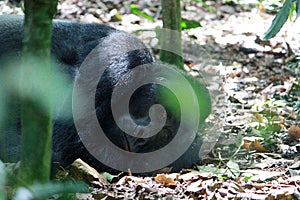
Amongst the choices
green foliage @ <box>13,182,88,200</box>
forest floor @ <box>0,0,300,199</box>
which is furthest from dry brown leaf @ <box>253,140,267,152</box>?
green foliage @ <box>13,182,88,200</box>

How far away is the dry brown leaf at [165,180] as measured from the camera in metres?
3.05

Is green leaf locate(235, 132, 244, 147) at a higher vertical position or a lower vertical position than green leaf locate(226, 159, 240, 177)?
lower

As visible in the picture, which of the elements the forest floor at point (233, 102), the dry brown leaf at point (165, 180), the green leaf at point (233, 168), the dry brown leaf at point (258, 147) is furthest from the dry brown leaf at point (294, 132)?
the dry brown leaf at point (165, 180)

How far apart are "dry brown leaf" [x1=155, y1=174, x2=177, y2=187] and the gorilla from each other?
0.29 metres

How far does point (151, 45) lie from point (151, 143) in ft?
8.82

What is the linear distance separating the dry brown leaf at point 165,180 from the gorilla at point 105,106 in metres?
0.29

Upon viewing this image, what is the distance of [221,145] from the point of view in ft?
12.9

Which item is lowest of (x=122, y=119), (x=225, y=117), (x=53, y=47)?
(x=225, y=117)

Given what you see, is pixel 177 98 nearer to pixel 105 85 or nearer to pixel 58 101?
pixel 105 85

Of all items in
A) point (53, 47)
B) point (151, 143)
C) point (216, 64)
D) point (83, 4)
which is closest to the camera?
point (151, 143)

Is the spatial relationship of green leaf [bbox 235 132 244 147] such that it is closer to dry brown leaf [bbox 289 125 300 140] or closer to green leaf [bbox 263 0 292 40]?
dry brown leaf [bbox 289 125 300 140]

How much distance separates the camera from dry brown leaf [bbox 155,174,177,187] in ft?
10.00

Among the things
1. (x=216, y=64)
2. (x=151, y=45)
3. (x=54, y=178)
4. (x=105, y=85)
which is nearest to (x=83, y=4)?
(x=151, y=45)

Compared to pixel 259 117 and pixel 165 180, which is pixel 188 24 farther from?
pixel 165 180
